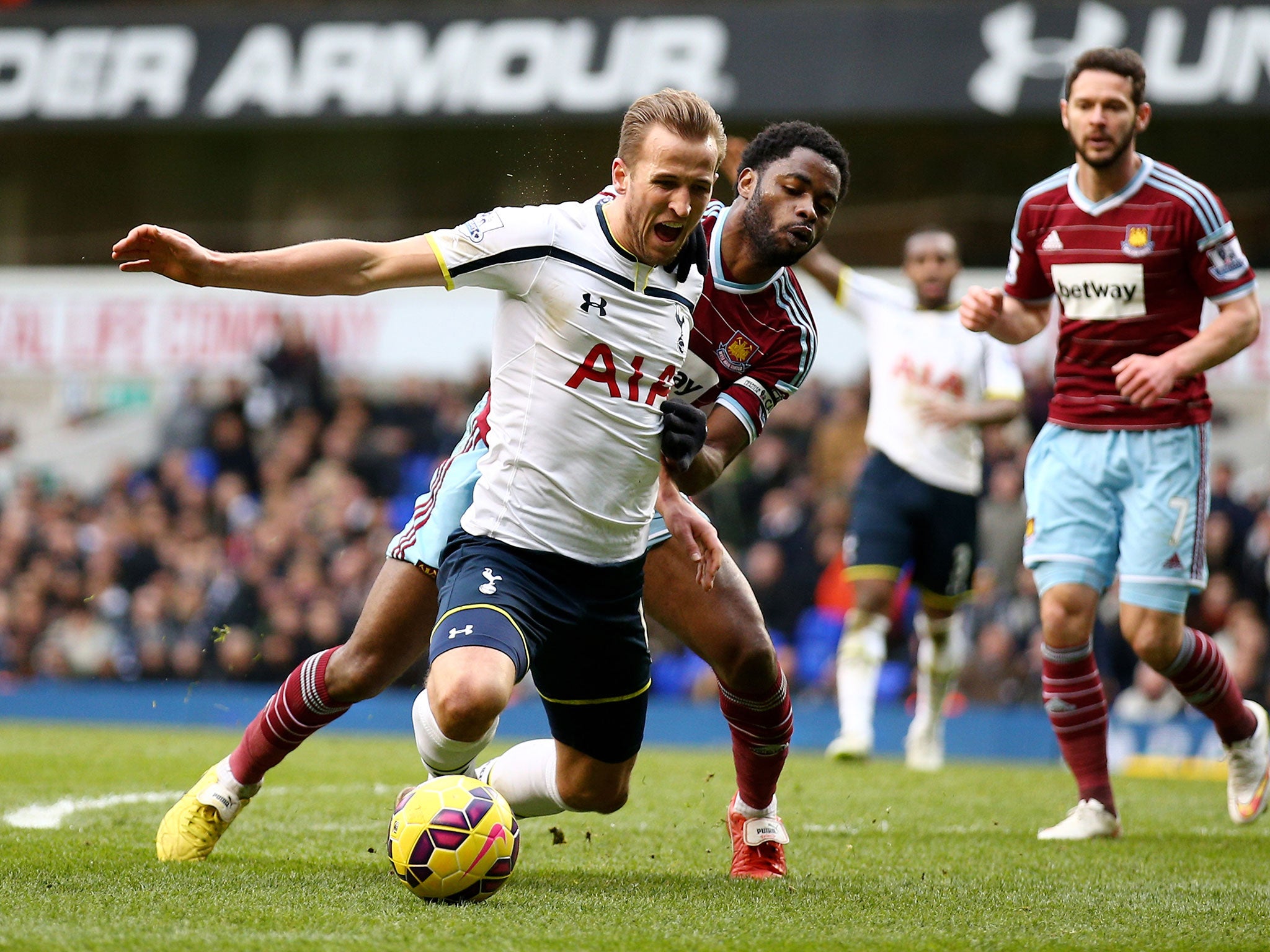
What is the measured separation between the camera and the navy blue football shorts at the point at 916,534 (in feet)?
29.4

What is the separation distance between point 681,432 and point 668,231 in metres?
0.57

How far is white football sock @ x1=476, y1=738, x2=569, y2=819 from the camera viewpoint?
4.93 metres

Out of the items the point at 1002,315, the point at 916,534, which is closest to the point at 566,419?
the point at 1002,315

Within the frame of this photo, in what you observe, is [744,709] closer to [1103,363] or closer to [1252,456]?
[1103,363]

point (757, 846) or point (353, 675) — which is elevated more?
point (353, 675)

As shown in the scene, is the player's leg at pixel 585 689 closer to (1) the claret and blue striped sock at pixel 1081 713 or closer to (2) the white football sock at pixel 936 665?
(1) the claret and blue striped sock at pixel 1081 713

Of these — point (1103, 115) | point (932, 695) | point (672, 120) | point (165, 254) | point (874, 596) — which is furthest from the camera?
point (932, 695)

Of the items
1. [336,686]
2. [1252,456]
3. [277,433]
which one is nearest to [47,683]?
[277,433]

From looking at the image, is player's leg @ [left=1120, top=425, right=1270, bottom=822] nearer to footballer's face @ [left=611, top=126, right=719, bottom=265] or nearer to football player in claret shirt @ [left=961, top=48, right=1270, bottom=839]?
football player in claret shirt @ [left=961, top=48, right=1270, bottom=839]

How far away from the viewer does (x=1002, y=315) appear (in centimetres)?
602

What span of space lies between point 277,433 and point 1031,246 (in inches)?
430

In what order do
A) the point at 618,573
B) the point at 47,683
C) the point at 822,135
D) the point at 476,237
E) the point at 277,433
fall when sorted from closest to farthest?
the point at 476,237 → the point at 618,573 → the point at 822,135 → the point at 47,683 → the point at 277,433

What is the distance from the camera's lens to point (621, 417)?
4398mm

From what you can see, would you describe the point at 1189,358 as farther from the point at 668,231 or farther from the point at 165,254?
the point at 165,254
